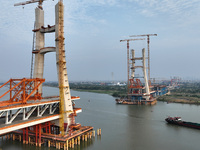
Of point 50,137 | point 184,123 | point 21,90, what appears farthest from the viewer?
point 184,123

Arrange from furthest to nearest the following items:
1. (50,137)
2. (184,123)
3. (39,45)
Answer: (184,123), (39,45), (50,137)

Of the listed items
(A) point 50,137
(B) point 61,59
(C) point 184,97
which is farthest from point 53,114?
(C) point 184,97

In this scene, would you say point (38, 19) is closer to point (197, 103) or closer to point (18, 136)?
point (18, 136)

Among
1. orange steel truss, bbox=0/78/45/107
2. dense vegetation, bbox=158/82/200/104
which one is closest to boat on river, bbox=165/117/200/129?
orange steel truss, bbox=0/78/45/107

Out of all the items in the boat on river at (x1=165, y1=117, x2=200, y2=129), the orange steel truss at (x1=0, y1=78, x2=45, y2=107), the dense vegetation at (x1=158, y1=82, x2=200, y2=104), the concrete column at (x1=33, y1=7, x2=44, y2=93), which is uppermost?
the concrete column at (x1=33, y1=7, x2=44, y2=93)

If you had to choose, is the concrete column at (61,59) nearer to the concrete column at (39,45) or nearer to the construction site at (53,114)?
the construction site at (53,114)

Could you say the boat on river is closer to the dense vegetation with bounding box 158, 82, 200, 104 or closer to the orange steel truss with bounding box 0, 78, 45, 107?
the orange steel truss with bounding box 0, 78, 45, 107

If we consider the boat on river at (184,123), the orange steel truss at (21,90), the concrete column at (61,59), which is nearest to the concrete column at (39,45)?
the orange steel truss at (21,90)

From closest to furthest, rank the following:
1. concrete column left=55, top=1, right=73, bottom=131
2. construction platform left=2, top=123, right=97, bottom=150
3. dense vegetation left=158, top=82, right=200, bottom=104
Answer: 1. construction platform left=2, top=123, right=97, bottom=150
2. concrete column left=55, top=1, right=73, bottom=131
3. dense vegetation left=158, top=82, right=200, bottom=104

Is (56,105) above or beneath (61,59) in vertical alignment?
beneath

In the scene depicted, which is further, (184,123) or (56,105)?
(184,123)

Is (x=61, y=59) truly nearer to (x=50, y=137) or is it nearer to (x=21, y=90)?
(x=21, y=90)

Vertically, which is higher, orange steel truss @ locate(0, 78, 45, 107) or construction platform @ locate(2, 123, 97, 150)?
orange steel truss @ locate(0, 78, 45, 107)

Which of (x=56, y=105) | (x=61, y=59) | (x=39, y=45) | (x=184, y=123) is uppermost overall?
(x=39, y=45)
